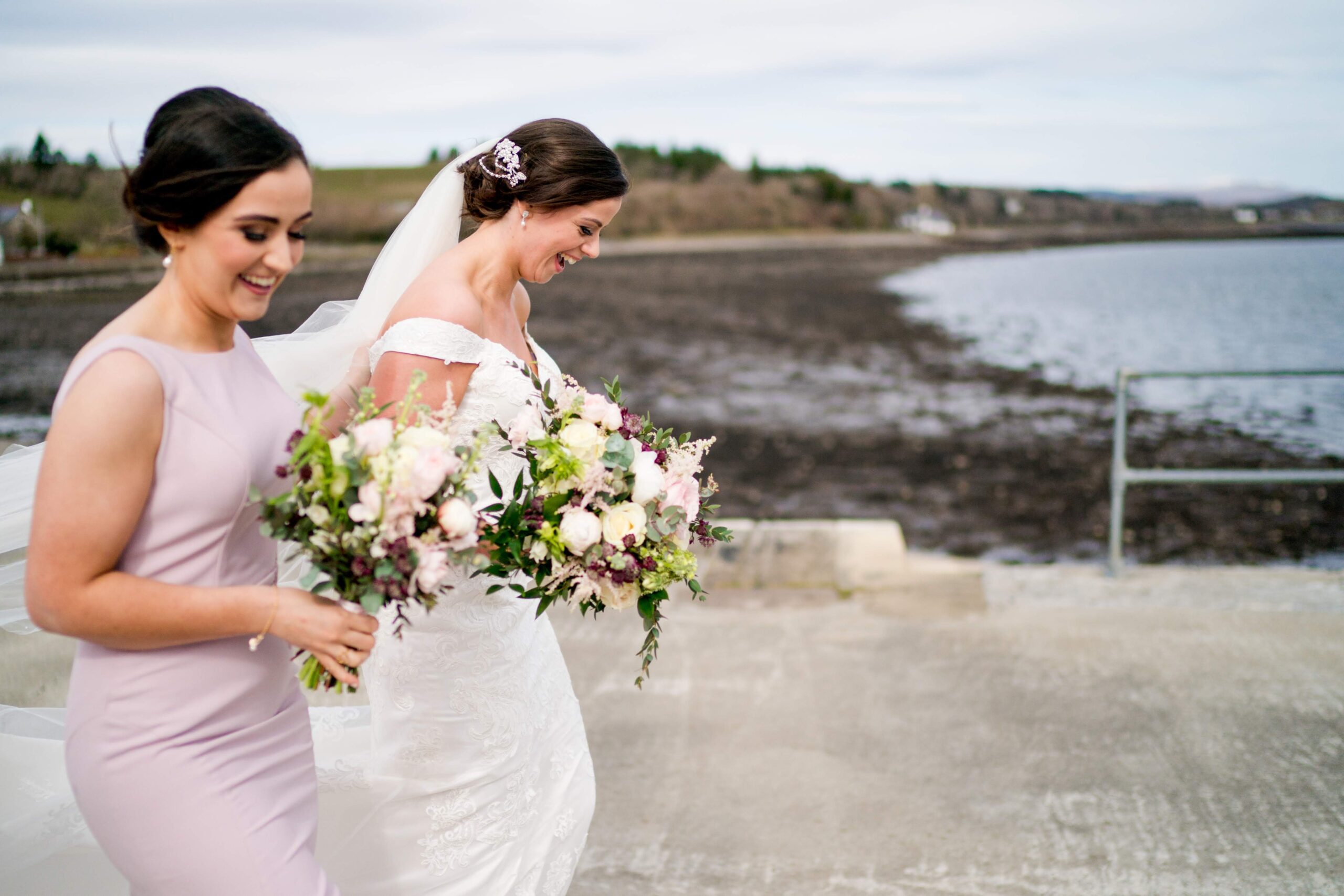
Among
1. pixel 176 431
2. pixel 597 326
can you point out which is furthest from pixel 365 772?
pixel 597 326

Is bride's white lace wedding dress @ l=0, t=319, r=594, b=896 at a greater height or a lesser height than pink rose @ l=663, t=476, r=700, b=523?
lesser

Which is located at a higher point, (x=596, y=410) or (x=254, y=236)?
(x=254, y=236)

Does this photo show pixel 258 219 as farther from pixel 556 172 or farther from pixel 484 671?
pixel 484 671

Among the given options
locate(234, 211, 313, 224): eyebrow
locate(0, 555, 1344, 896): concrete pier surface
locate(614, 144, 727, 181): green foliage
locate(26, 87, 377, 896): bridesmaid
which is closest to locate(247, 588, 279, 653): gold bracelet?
locate(26, 87, 377, 896): bridesmaid

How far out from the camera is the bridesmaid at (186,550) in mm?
1619

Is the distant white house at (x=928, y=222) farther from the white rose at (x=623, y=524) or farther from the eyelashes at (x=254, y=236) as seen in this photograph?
the eyelashes at (x=254, y=236)

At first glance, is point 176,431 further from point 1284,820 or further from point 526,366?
point 1284,820

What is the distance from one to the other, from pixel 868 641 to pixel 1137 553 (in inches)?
233

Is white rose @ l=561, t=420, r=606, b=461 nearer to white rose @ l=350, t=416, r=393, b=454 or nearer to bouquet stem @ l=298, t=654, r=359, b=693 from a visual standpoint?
white rose @ l=350, t=416, r=393, b=454

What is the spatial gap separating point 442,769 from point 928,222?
130 meters

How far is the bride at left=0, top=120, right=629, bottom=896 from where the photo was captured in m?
2.52

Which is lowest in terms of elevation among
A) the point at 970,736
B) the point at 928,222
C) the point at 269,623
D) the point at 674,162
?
the point at 970,736

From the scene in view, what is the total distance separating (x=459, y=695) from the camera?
2615mm

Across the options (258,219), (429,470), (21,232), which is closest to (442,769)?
(429,470)
